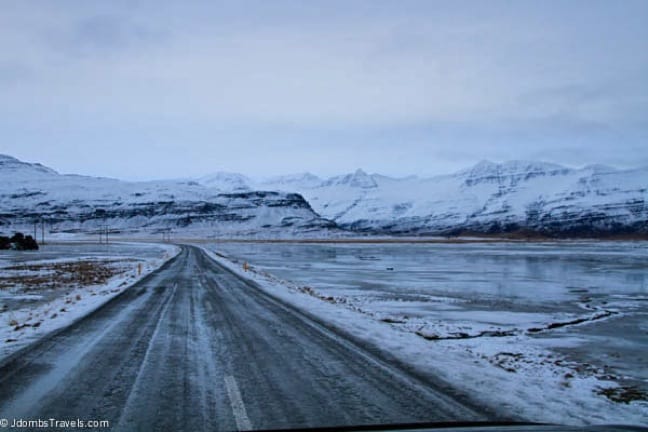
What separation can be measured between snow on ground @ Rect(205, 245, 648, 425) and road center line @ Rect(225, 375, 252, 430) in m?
3.22

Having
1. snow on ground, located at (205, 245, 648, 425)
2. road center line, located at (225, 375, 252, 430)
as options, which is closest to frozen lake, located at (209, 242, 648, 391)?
snow on ground, located at (205, 245, 648, 425)

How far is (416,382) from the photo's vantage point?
8.35m

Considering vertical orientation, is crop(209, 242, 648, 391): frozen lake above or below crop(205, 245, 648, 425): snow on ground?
below

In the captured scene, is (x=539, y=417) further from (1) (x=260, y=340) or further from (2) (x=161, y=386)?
(1) (x=260, y=340)

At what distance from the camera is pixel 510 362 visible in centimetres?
1069

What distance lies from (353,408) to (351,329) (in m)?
6.51

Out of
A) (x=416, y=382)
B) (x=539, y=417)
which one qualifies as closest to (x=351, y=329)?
(x=416, y=382)

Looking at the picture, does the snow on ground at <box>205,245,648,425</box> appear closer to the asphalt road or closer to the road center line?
the asphalt road

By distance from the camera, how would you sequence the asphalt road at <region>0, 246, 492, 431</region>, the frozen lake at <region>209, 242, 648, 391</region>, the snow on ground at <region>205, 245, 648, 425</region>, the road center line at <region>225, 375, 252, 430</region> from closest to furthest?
the road center line at <region>225, 375, 252, 430</region>, the asphalt road at <region>0, 246, 492, 431</region>, the snow on ground at <region>205, 245, 648, 425</region>, the frozen lake at <region>209, 242, 648, 391</region>

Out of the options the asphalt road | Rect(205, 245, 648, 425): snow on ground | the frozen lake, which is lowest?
the frozen lake

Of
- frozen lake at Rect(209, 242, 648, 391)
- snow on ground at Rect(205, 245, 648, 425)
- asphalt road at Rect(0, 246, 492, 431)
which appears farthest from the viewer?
frozen lake at Rect(209, 242, 648, 391)

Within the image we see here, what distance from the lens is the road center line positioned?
629 centimetres

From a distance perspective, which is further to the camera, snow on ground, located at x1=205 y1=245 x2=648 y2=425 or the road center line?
snow on ground, located at x1=205 y1=245 x2=648 y2=425

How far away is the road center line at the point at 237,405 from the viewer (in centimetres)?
629
